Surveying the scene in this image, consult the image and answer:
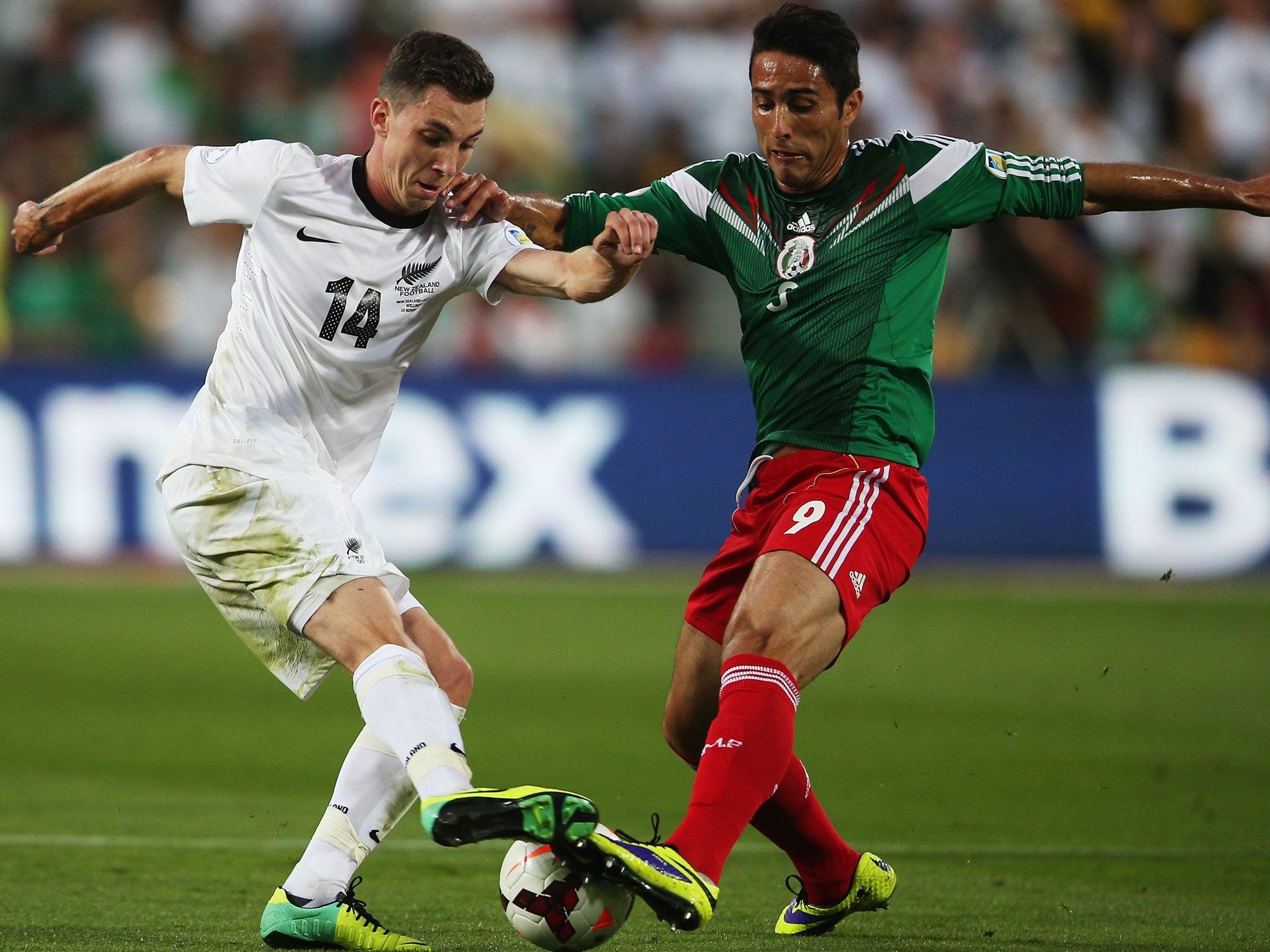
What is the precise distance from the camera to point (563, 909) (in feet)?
13.4

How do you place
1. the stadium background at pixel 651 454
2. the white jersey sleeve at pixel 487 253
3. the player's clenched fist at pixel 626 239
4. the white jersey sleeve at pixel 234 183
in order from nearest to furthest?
the player's clenched fist at pixel 626 239
the white jersey sleeve at pixel 234 183
the white jersey sleeve at pixel 487 253
the stadium background at pixel 651 454

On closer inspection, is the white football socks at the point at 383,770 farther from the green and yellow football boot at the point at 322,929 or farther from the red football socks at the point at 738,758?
the red football socks at the point at 738,758

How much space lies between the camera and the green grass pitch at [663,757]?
16.6ft

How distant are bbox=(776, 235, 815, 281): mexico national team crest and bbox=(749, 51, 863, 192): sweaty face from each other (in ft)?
0.55

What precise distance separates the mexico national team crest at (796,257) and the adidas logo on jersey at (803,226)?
0.5 inches

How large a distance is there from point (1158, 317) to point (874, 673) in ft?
17.3

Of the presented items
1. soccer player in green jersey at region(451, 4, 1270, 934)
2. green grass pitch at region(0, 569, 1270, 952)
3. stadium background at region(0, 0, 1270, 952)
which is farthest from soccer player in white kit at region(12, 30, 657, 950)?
stadium background at region(0, 0, 1270, 952)

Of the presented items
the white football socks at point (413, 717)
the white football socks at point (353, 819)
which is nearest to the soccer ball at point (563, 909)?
the white football socks at point (413, 717)

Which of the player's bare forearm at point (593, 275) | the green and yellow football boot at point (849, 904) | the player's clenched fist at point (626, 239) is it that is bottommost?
the green and yellow football boot at point (849, 904)

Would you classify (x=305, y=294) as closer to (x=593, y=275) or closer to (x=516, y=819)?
(x=593, y=275)

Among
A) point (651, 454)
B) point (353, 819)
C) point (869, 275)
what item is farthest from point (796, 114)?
point (651, 454)

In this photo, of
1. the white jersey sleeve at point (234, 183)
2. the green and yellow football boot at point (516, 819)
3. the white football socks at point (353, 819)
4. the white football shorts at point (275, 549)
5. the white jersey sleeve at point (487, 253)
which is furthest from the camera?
the white jersey sleeve at point (487, 253)

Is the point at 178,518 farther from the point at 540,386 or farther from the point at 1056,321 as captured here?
the point at 1056,321

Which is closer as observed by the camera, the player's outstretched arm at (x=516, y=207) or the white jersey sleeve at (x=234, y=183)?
the white jersey sleeve at (x=234, y=183)
